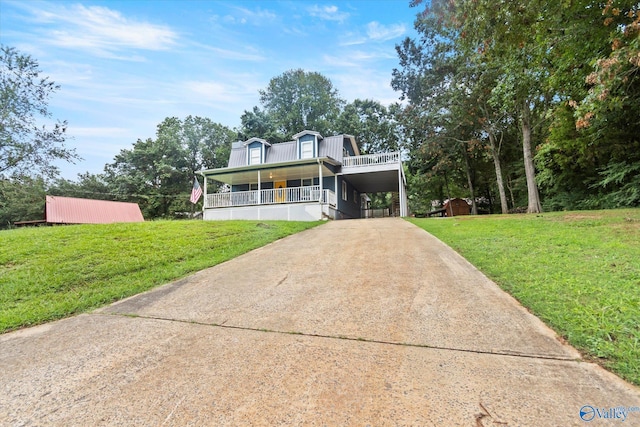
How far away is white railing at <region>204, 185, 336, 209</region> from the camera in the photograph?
48.4ft

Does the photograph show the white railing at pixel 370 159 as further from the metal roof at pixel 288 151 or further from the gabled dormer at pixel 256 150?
the gabled dormer at pixel 256 150

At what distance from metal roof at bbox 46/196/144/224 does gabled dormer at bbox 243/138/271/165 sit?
10.3 meters

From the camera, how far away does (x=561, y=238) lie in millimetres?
5285

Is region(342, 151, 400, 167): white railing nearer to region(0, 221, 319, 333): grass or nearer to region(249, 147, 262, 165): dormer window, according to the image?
region(249, 147, 262, 165): dormer window

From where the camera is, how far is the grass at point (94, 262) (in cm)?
352

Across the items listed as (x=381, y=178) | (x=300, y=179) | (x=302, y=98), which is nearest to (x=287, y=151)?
(x=300, y=179)

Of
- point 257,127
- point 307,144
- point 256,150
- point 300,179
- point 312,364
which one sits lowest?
point 312,364

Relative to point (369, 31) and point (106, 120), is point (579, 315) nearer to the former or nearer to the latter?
A: point (369, 31)

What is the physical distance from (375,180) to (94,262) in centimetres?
1649

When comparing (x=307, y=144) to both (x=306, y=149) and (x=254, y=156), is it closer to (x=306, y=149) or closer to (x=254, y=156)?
(x=306, y=149)

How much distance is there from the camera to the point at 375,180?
19.2 m

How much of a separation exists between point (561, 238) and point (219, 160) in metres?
29.8

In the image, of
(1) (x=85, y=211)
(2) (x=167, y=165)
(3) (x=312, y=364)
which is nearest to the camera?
(3) (x=312, y=364)

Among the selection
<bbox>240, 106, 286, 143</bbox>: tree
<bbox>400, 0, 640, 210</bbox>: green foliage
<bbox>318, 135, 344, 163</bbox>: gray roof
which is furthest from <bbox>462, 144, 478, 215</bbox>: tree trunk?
<bbox>240, 106, 286, 143</bbox>: tree
